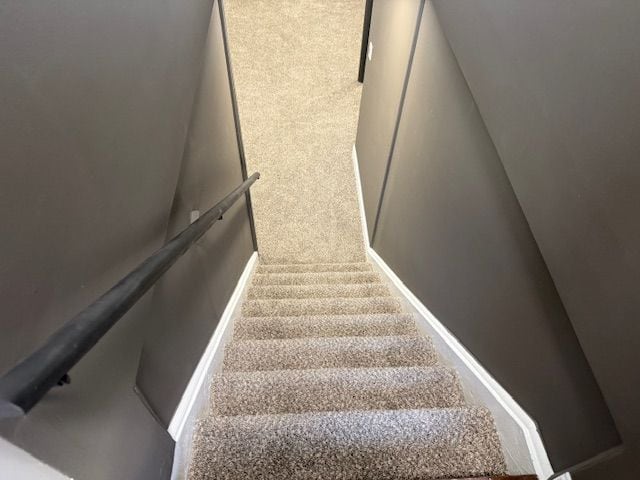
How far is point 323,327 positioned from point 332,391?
0.61 metres

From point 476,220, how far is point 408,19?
1226mm

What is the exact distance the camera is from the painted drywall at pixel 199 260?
1.08 metres

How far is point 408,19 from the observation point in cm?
195

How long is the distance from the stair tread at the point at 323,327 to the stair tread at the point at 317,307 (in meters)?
0.25

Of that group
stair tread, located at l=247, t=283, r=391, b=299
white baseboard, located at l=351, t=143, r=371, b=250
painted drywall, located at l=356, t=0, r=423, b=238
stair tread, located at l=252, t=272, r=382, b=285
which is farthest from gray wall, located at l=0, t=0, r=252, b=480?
white baseboard, located at l=351, t=143, r=371, b=250

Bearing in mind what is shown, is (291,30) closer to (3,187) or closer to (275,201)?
(275,201)

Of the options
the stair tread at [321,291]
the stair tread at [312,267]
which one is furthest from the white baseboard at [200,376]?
the stair tread at [312,267]

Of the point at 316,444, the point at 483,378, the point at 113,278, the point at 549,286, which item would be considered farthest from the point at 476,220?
the point at 113,278

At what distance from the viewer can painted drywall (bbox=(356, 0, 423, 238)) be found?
80.8 inches

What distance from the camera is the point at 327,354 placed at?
1.58 m

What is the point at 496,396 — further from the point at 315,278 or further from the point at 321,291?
the point at 315,278

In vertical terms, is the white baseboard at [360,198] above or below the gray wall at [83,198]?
above

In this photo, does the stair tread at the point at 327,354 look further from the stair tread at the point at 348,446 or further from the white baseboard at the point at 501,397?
the stair tread at the point at 348,446

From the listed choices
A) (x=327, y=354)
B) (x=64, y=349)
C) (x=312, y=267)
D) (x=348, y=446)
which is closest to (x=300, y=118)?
(x=312, y=267)
